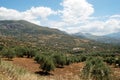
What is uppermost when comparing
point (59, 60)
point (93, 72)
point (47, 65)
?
point (93, 72)

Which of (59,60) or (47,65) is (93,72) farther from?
(59,60)

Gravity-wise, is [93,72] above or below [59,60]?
above

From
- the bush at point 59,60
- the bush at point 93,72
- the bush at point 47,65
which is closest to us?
the bush at point 93,72

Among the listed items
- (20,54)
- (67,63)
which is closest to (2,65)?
(67,63)

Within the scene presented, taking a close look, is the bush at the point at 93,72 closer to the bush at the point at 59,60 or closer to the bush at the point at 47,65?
the bush at the point at 47,65

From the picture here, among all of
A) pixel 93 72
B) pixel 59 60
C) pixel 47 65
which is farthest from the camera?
pixel 59 60

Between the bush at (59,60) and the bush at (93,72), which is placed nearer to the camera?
the bush at (93,72)

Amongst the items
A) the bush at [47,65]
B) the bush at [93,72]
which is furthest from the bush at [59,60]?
the bush at [93,72]

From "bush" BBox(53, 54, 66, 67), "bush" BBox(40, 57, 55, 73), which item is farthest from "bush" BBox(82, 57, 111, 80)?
"bush" BBox(53, 54, 66, 67)

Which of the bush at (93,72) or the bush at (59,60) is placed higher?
the bush at (93,72)

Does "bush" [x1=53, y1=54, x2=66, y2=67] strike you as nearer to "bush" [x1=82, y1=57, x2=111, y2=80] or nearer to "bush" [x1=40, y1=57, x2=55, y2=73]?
"bush" [x1=40, y1=57, x2=55, y2=73]

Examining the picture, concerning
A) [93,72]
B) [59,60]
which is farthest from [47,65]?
[93,72]

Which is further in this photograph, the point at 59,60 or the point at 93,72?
the point at 59,60

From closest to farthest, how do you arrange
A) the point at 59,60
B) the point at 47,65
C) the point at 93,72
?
the point at 93,72, the point at 47,65, the point at 59,60
